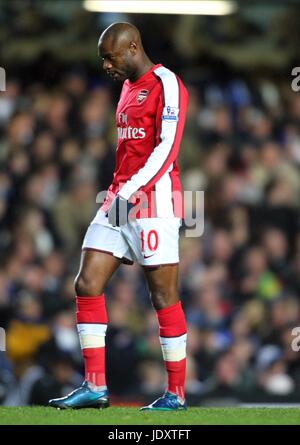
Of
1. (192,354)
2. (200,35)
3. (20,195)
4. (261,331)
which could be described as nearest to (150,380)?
(192,354)

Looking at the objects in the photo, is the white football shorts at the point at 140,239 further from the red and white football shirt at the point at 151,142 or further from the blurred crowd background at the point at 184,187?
the blurred crowd background at the point at 184,187

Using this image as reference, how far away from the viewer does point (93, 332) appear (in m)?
6.37

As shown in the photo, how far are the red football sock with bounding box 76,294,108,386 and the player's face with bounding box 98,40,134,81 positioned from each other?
117 centimetres

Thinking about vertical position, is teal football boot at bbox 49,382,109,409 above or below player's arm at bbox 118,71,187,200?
below

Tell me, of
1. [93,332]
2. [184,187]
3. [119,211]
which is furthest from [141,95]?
[184,187]

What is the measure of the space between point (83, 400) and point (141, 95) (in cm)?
161

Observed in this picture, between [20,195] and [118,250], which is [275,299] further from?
[118,250]

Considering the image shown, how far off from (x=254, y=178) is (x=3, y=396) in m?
3.36

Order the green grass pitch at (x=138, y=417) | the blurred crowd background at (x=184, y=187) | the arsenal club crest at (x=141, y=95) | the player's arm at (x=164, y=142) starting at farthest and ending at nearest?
the blurred crowd background at (x=184, y=187) → the arsenal club crest at (x=141, y=95) → the player's arm at (x=164, y=142) → the green grass pitch at (x=138, y=417)

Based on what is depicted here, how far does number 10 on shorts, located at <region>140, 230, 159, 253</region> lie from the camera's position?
6.30 metres

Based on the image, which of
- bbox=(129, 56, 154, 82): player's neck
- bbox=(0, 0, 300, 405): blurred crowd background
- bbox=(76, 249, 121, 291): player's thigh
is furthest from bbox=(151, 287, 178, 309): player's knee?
bbox=(0, 0, 300, 405): blurred crowd background

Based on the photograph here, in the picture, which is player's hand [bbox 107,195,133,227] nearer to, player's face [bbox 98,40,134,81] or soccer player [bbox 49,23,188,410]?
soccer player [bbox 49,23,188,410]

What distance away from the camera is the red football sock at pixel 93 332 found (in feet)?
20.8

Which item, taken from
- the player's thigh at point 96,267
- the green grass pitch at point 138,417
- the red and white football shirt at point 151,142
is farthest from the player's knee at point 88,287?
the green grass pitch at point 138,417
